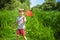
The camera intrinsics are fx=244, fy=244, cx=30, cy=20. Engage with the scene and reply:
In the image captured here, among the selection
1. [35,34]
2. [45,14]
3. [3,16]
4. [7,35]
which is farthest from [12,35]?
[45,14]

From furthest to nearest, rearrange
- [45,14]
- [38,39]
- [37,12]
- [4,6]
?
[4,6] < [37,12] < [45,14] < [38,39]

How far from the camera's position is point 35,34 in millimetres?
10547

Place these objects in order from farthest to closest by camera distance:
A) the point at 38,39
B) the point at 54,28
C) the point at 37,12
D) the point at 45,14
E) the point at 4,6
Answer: the point at 4,6
the point at 37,12
the point at 45,14
the point at 54,28
the point at 38,39

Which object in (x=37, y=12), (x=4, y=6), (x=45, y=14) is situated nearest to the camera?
(x=45, y=14)

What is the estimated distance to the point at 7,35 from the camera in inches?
440

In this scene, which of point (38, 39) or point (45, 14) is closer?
point (38, 39)

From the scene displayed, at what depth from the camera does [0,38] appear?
11.0 metres

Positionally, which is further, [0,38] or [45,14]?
[45,14]

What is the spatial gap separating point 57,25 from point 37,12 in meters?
2.38

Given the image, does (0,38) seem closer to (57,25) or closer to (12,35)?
(12,35)

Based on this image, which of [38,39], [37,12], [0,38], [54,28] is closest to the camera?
[38,39]

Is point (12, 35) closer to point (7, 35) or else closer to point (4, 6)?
point (7, 35)

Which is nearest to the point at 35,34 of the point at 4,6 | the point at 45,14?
the point at 45,14

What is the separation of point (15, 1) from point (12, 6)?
0.60 meters
